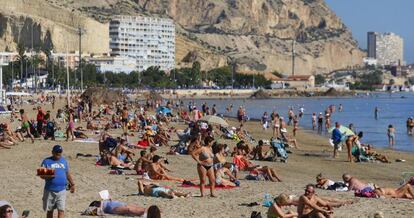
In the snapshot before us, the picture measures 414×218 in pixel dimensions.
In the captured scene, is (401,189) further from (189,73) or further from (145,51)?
(145,51)

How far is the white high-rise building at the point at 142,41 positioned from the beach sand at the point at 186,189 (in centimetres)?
13332

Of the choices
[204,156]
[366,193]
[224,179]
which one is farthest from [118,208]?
[366,193]

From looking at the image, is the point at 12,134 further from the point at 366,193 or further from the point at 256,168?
the point at 366,193

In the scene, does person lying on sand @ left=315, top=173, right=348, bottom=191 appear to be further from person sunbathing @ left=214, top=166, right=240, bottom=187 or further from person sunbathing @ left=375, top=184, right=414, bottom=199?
person sunbathing @ left=214, top=166, right=240, bottom=187

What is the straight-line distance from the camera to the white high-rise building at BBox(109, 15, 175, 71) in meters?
158

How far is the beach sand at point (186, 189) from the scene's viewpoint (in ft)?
38.9

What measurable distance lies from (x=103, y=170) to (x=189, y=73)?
12201cm

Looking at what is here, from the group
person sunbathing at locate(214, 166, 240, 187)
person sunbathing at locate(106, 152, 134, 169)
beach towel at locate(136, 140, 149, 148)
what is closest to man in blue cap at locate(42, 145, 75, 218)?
person sunbathing at locate(214, 166, 240, 187)

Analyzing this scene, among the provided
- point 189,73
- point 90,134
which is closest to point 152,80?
point 189,73

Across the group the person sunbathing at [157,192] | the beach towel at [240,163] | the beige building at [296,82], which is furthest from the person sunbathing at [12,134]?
the beige building at [296,82]

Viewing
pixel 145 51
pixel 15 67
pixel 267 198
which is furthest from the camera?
pixel 145 51

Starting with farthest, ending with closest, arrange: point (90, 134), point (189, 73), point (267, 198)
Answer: point (189, 73) < point (90, 134) < point (267, 198)

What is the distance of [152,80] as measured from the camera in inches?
5020

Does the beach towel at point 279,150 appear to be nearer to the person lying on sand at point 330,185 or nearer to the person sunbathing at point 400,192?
the person lying on sand at point 330,185
